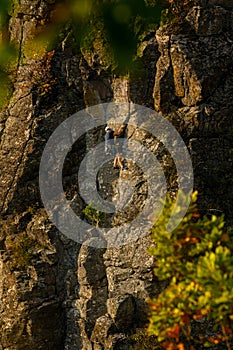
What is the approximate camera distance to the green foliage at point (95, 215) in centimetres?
2159

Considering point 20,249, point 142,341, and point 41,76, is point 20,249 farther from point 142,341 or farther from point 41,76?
point 41,76

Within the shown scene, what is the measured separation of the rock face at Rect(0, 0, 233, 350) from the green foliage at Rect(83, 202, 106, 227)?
1.91ft

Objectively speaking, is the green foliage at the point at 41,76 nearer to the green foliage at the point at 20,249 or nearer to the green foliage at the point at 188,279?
the green foliage at the point at 20,249

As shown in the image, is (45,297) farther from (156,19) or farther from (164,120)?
(156,19)

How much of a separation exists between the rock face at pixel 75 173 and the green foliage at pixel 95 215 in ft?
1.91

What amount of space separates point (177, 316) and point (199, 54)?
12.8 m

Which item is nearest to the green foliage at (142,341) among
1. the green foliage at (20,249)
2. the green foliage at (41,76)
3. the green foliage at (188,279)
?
the green foliage at (20,249)

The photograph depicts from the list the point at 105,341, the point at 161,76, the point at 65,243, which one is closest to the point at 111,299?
the point at 105,341

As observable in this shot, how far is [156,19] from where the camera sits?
636 centimetres

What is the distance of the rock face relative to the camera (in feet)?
65.8

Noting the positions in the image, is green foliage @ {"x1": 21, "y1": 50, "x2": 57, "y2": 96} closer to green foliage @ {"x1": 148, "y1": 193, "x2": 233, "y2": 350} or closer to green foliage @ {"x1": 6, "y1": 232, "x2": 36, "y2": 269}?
green foliage @ {"x1": 6, "y1": 232, "x2": 36, "y2": 269}

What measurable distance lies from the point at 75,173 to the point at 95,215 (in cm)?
200

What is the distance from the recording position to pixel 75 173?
74.4 ft

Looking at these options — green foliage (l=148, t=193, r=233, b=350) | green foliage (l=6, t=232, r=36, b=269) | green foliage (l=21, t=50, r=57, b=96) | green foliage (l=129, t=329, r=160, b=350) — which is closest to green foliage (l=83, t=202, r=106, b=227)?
green foliage (l=6, t=232, r=36, b=269)
